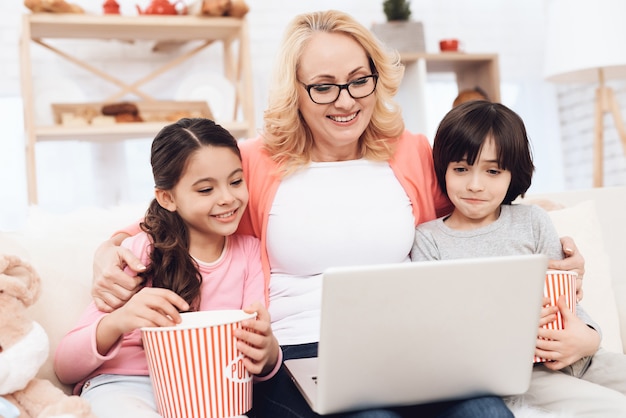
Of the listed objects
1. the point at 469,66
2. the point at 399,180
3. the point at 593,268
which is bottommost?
the point at 593,268

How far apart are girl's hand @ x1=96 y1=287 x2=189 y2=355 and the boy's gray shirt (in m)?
0.57

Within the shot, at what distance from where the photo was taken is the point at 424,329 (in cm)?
94

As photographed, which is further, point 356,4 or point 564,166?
point 564,166

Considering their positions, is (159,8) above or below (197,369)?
above

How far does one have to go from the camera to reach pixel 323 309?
0.91 meters

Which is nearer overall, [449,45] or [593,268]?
[593,268]

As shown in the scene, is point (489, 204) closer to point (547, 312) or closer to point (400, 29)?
point (547, 312)

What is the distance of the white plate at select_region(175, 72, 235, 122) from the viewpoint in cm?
340

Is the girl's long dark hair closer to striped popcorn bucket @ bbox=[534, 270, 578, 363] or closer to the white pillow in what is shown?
striped popcorn bucket @ bbox=[534, 270, 578, 363]

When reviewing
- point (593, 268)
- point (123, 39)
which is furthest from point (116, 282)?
point (123, 39)

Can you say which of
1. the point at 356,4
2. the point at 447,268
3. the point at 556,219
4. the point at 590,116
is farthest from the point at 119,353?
the point at 590,116

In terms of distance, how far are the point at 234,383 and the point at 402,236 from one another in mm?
537

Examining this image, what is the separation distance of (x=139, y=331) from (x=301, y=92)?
0.59 metres

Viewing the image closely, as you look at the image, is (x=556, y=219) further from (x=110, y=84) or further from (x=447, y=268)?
(x=110, y=84)
